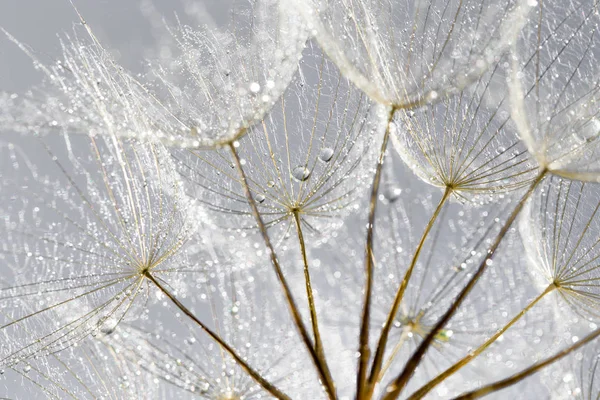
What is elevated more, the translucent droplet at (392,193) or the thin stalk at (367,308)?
the translucent droplet at (392,193)

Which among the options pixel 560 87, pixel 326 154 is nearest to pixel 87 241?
pixel 326 154

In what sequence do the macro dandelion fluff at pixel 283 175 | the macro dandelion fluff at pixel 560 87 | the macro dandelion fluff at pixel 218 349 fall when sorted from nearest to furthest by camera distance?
the macro dandelion fluff at pixel 560 87 → the macro dandelion fluff at pixel 283 175 → the macro dandelion fluff at pixel 218 349

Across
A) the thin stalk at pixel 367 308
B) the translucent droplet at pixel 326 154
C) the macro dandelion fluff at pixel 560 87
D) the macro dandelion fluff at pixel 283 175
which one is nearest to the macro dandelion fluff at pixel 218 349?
the macro dandelion fluff at pixel 283 175

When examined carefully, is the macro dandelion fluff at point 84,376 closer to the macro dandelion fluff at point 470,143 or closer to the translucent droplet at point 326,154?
the translucent droplet at point 326,154

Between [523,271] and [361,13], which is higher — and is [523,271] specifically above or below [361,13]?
below

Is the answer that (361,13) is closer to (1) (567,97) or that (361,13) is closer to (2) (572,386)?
(1) (567,97)

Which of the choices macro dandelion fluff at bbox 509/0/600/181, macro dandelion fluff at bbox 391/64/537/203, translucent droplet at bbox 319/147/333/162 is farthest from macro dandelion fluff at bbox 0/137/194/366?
macro dandelion fluff at bbox 509/0/600/181

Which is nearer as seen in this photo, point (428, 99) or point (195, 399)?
point (428, 99)

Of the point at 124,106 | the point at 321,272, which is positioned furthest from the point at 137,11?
the point at 321,272
